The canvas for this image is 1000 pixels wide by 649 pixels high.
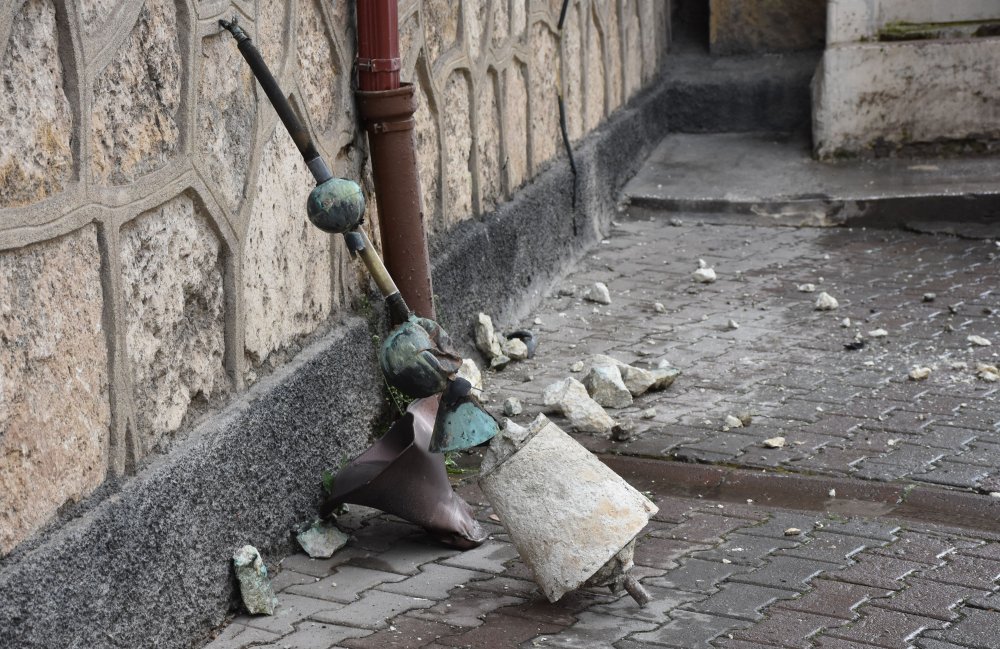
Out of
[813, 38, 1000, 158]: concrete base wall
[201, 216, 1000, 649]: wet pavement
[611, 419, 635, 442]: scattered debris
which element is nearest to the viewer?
[201, 216, 1000, 649]: wet pavement

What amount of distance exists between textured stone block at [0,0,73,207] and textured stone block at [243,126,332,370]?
33.0 inches

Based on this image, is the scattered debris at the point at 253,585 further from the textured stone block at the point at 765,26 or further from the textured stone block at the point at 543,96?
the textured stone block at the point at 765,26

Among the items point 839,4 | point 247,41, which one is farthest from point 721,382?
point 839,4

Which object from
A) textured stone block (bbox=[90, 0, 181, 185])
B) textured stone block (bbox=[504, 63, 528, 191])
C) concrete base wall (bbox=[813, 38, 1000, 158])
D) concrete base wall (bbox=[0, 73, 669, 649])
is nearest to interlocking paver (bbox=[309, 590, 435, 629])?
concrete base wall (bbox=[0, 73, 669, 649])

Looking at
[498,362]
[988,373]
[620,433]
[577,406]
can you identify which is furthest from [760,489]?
[498,362]

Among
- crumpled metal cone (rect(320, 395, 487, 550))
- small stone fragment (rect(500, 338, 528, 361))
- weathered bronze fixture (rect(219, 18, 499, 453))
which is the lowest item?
small stone fragment (rect(500, 338, 528, 361))

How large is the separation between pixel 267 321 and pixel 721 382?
195 cm

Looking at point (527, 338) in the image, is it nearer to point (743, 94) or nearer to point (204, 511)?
point (204, 511)

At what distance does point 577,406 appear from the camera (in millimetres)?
4391

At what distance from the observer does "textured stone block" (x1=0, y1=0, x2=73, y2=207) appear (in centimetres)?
228

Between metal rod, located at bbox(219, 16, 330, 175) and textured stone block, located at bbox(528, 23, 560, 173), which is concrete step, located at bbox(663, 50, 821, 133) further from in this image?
metal rod, located at bbox(219, 16, 330, 175)

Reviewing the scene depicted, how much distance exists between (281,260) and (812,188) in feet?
14.6

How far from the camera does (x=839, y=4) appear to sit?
7566 millimetres

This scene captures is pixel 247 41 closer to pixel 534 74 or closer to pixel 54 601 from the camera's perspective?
pixel 54 601
